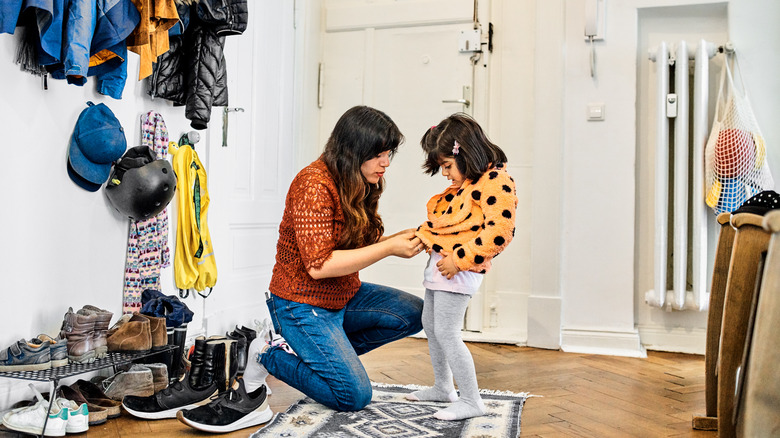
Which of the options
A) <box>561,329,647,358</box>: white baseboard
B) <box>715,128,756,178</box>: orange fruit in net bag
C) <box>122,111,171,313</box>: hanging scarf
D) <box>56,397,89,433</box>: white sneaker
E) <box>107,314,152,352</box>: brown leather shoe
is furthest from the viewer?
<box>561,329,647,358</box>: white baseboard

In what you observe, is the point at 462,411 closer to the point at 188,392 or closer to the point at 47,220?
the point at 188,392

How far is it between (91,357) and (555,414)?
139 cm

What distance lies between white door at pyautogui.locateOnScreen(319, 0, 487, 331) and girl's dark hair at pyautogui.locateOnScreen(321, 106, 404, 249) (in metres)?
1.67

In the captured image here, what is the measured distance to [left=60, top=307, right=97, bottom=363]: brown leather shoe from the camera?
192 centimetres

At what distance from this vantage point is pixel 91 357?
6.41 ft

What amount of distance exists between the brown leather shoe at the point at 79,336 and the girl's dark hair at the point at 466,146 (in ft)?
3.72

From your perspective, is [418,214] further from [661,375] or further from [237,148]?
[661,375]

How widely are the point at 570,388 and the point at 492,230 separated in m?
0.88

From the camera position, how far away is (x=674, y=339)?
3.26m

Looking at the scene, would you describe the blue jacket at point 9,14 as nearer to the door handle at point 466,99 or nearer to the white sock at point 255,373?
the white sock at point 255,373

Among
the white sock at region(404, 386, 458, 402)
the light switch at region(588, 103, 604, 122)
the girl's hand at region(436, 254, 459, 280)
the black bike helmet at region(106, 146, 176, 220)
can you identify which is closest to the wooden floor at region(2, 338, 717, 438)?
the white sock at region(404, 386, 458, 402)

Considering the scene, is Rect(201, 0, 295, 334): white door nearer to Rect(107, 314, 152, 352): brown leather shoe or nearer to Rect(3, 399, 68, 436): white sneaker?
Rect(107, 314, 152, 352): brown leather shoe

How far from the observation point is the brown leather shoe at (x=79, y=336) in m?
1.92

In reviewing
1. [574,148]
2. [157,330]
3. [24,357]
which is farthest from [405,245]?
[574,148]
